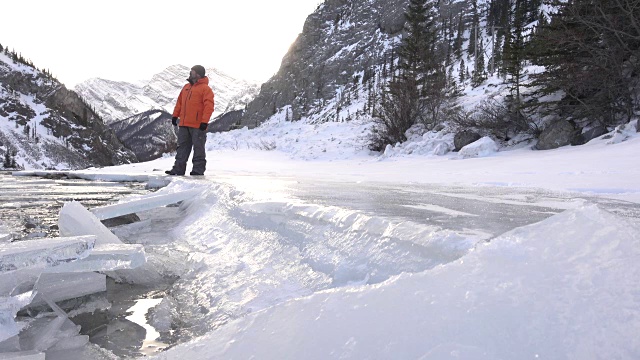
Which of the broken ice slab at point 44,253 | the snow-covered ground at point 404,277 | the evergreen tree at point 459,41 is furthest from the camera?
the evergreen tree at point 459,41

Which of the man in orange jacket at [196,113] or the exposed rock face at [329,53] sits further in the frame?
the exposed rock face at [329,53]

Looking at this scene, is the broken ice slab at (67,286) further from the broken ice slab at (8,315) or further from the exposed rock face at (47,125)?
the exposed rock face at (47,125)

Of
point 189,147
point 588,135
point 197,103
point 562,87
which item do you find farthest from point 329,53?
point 197,103

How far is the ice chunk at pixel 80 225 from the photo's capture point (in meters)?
1.74

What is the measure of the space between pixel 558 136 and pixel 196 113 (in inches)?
256

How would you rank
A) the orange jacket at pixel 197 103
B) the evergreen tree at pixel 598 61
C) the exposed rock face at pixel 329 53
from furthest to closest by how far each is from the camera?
1. the exposed rock face at pixel 329 53
2. the evergreen tree at pixel 598 61
3. the orange jacket at pixel 197 103

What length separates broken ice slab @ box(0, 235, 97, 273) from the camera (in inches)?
41.3

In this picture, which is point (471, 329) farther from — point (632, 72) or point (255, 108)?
point (255, 108)

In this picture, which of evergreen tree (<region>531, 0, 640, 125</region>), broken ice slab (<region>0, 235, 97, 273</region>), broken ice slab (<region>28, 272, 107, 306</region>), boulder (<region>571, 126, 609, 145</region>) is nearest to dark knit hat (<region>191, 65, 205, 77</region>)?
broken ice slab (<region>28, 272, 107, 306</region>)

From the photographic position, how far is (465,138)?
9.02m

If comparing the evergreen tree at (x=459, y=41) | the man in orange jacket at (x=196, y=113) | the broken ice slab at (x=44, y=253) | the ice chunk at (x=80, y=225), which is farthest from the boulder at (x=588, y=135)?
the evergreen tree at (x=459, y=41)

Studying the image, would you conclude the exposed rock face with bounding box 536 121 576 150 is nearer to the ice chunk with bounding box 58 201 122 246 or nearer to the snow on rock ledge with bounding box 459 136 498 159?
the snow on rock ledge with bounding box 459 136 498 159

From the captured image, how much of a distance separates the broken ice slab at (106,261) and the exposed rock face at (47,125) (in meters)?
113

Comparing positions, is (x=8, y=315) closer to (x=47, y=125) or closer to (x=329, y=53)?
(x=329, y=53)
